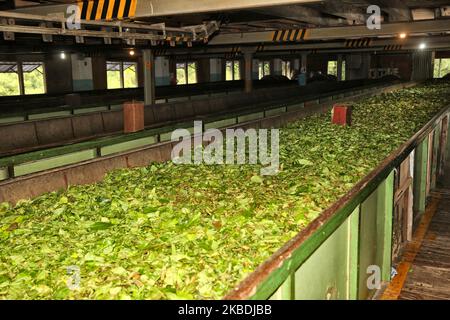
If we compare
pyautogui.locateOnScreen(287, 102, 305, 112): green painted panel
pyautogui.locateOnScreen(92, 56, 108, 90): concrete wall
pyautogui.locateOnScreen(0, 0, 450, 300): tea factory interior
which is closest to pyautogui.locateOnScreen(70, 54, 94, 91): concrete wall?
pyautogui.locateOnScreen(92, 56, 108, 90): concrete wall

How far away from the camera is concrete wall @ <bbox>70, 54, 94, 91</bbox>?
2748 centimetres

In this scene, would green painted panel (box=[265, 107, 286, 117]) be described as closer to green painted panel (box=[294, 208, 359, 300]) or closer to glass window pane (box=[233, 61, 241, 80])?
green painted panel (box=[294, 208, 359, 300])

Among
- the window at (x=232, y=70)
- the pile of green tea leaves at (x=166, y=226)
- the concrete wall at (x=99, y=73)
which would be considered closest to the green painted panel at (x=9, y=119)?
the pile of green tea leaves at (x=166, y=226)

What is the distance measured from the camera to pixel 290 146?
7.45m

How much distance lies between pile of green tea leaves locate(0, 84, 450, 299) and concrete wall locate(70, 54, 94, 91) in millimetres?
23779

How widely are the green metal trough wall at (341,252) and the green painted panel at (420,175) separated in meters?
1.08

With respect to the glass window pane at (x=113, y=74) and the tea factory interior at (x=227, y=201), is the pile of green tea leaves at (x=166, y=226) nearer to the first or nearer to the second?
the tea factory interior at (x=227, y=201)

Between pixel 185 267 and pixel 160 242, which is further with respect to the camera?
pixel 160 242

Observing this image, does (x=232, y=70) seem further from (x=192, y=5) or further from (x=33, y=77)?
(x=192, y=5)

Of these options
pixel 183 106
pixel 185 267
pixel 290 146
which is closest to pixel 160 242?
pixel 185 267

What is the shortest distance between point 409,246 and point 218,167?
3.64 m

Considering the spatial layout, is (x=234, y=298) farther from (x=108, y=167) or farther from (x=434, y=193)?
(x=434, y=193)

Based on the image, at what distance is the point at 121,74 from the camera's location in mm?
31688

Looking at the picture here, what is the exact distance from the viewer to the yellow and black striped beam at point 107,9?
633cm
